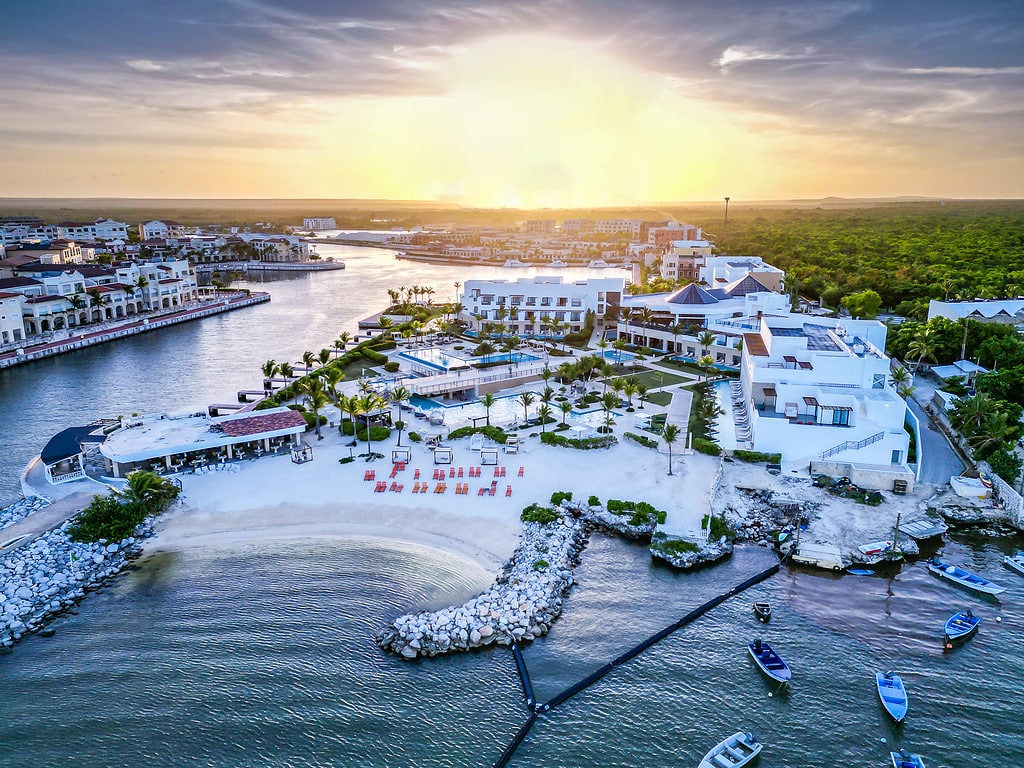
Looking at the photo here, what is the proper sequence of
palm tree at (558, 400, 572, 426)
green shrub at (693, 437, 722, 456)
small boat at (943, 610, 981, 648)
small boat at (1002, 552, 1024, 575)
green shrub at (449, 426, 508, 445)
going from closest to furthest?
1. small boat at (943, 610, 981, 648)
2. small boat at (1002, 552, 1024, 575)
3. green shrub at (693, 437, 722, 456)
4. green shrub at (449, 426, 508, 445)
5. palm tree at (558, 400, 572, 426)

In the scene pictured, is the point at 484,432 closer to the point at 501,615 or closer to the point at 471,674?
the point at 501,615

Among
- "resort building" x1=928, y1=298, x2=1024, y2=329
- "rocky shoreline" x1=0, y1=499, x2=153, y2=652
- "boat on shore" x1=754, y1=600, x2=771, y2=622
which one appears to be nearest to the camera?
"rocky shoreline" x1=0, y1=499, x2=153, y2=652

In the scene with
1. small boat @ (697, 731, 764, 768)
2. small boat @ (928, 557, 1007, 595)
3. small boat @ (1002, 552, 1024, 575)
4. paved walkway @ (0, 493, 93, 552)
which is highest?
paved walkway @ (0, 493, 93, 552)

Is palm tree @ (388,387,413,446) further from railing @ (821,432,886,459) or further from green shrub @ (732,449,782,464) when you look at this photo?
railing @ (821,432,886,459)

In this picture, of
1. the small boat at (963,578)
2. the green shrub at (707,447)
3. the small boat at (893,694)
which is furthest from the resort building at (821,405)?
the small boat at (893,694)

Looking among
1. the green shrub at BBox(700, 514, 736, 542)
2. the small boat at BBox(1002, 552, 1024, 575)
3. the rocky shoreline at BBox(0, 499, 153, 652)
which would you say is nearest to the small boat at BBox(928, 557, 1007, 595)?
the small boat at BBox(1002, 552, 1024, 575)

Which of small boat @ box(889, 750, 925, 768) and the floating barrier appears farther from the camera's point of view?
the floating barrier

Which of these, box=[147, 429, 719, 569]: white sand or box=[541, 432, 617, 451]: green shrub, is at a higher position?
box=[541, 432, 617, 451]: green shrub

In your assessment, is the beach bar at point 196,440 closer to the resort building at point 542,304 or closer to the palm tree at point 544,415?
the palm tree at point 544,415
